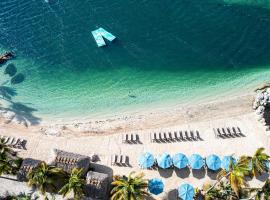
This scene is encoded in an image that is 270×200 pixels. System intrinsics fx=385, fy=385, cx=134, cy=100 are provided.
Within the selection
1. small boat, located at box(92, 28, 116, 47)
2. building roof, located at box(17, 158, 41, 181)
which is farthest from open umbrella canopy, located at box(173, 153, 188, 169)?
small boat, located at box(92, 28, 116, 47)

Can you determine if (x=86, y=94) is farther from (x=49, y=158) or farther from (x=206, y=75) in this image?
(x=206, y=75)

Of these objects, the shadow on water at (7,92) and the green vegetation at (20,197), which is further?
the shadow on water at (7,92)

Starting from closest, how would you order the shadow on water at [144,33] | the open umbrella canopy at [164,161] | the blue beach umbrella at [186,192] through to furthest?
the blue beach umbrella at [186,192] < the open umbrella canopy at [164,161] < the shadow on water at [144,33]

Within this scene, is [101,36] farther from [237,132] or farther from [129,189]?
[129,189]

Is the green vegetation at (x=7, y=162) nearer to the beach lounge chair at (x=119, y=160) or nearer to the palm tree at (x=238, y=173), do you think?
the beach lounge chair at (x=119, y=160)

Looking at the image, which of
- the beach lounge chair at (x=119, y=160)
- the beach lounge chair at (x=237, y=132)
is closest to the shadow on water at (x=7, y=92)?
the beach lounge chair at (x=119, y=160)

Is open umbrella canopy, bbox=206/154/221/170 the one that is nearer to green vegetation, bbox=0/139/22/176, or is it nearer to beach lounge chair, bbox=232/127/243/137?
beach lounge chair, bbox=232/127/243/137
